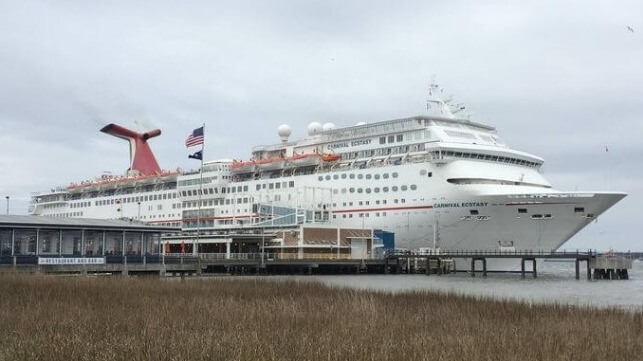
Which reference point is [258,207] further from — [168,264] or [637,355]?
[637,355]

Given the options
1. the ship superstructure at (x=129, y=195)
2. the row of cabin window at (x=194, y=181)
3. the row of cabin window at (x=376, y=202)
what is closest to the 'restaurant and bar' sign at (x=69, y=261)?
the row of cabin window at (x=376, y=202)

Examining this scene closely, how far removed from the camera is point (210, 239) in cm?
7481

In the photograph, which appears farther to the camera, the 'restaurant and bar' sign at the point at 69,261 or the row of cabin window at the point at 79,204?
the row of cabin window at the point at 79,204

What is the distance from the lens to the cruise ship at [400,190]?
204ft

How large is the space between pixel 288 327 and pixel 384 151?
58.3 m

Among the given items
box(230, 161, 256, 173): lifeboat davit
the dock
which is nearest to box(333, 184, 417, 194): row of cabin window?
the dock

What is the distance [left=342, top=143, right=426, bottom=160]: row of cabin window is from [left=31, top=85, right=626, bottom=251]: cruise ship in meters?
0.13

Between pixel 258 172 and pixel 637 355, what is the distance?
72.6 m

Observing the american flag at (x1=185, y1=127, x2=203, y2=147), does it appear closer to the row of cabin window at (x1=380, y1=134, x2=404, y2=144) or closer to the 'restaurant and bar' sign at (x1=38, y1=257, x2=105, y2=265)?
the 'restaurant and bar' sign at (x1=38, y1=257, x2=105, y2=265)

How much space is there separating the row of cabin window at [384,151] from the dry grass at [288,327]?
148ft

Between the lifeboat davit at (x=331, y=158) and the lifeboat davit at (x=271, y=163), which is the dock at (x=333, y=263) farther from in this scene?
the lifeboat davit at (x=271, y=163)

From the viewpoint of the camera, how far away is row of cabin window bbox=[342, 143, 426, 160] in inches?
2805

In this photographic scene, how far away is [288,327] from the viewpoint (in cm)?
1673

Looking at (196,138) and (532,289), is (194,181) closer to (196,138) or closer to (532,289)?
(196,138)
